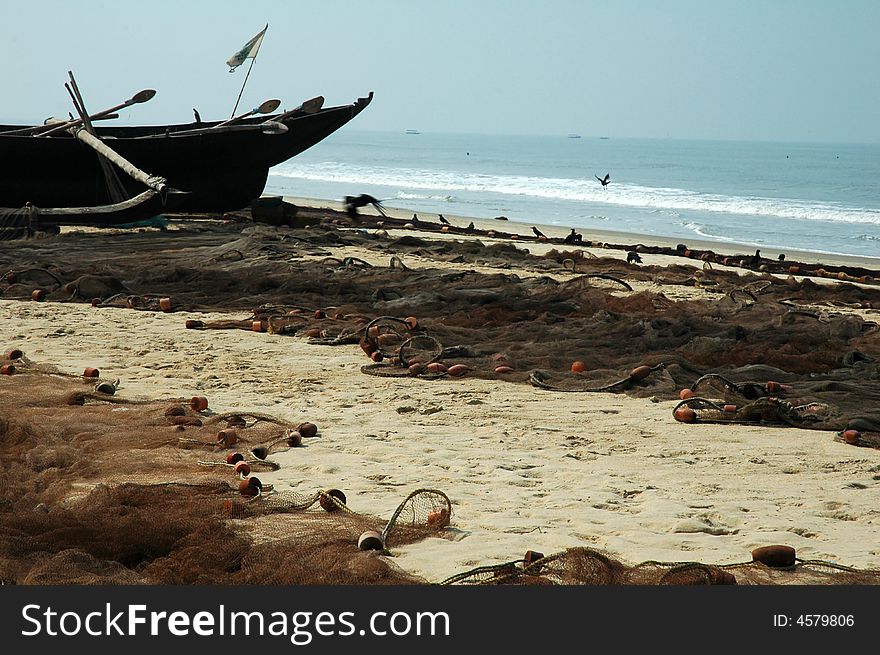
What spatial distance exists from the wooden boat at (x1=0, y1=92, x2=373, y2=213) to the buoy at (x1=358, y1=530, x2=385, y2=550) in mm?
12174

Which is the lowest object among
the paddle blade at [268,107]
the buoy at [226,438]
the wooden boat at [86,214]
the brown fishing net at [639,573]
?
the buoy at [226,438]

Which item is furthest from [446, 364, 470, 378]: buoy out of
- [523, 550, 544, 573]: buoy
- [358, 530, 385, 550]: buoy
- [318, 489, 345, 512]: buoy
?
[523, 550, 544, 573]: buoy

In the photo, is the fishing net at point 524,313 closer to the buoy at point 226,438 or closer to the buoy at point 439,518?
the buoy at point 226,438

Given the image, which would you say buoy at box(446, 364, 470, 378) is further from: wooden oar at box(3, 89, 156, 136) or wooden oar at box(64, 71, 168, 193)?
wooden oar at box(3, 89, 156, 136)

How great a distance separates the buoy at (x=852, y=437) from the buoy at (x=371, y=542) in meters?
2.61

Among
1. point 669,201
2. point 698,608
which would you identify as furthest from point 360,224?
point 669,201

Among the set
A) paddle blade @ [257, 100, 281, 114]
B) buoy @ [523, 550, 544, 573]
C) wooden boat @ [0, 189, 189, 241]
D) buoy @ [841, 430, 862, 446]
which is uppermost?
paddle blade @ [257, 100, 281, 114]

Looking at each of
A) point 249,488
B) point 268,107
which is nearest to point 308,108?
point 268,107

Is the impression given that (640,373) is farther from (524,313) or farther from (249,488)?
(249,488)

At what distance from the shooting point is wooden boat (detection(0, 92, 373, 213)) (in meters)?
14.4

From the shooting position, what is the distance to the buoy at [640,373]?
18.6 ft

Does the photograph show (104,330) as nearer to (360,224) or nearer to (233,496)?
(233,496)

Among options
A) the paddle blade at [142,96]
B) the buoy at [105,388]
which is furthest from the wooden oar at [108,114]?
the buoy at [105,388]

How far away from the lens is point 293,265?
985 cm
